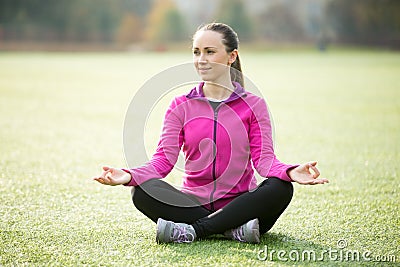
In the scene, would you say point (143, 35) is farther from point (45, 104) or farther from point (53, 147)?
point (53, 147)

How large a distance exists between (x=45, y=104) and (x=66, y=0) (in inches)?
1532

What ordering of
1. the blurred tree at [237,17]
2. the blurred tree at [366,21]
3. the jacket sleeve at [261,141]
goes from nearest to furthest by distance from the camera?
the jacket sleeve at [261,141]
the blurred tree at [366,21]
the blurred tree at [237,17]

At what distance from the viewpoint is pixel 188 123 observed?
282 cm

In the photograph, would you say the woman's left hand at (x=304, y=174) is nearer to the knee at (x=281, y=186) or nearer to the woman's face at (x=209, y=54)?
the knee at (x=281, y=186)

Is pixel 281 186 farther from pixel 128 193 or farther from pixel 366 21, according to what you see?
pixel 366 21

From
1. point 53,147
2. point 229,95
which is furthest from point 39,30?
point 229,95

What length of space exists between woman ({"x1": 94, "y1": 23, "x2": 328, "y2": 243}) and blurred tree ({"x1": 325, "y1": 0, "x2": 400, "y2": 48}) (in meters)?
42.4

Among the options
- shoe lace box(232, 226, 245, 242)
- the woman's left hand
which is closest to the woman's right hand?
shoe lace box(232, 226, 245, 242)

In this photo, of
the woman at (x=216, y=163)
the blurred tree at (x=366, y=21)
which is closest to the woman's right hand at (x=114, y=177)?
the woman at (x=216, y=163)

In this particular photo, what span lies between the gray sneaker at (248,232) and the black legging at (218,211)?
0.08 feet

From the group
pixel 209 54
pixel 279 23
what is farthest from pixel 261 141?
pixel 279 23

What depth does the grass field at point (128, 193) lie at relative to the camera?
2.51m

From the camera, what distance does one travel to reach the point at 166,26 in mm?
50438

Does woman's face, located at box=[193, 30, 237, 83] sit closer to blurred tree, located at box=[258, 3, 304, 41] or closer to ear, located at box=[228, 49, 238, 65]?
ear, located at box=[228, 49, 238, 65]
